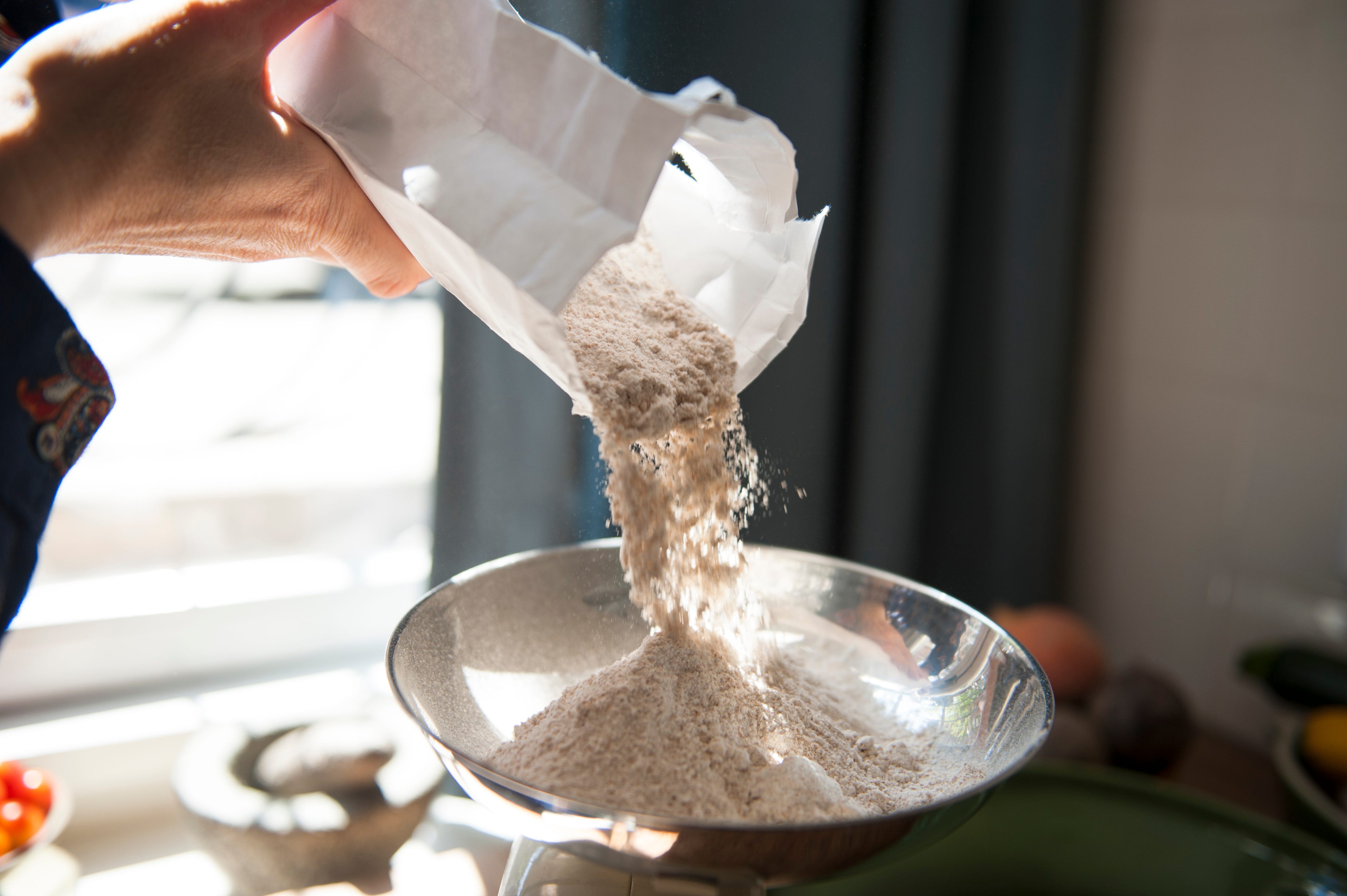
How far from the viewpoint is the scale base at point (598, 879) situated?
389mm

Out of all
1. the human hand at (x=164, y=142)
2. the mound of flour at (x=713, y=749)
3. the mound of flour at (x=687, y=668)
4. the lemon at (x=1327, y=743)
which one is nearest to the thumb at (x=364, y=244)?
the human hand at (x=164, y=142)

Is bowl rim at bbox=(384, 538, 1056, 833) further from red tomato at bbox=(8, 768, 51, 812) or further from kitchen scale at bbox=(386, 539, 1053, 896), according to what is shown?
red tomato at bbox=(8, 768, 51, 812)

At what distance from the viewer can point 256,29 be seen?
46 cm

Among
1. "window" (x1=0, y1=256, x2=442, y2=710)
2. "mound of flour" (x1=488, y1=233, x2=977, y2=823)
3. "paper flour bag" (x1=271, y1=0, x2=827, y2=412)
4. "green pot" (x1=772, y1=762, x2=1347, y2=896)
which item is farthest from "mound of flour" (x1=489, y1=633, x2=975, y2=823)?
"window" (x1=0, y1=256, x2=442, y2=710)

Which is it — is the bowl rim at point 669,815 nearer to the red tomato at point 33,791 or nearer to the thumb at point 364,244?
the thumb at point 364,244

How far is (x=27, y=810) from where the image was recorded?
0.80m

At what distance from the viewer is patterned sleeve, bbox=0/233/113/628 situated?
368 mm

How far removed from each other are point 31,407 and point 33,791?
0.61 metres

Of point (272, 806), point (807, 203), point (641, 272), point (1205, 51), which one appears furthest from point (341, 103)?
point (1205, 51)

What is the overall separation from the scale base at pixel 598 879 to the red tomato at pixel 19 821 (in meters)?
0.54

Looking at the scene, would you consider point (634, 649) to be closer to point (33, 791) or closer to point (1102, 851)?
point (1102, 851)

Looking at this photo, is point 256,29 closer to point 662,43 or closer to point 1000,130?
point 662,43

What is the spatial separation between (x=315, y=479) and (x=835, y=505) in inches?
24.2

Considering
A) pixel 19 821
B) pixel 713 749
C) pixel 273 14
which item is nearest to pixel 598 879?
pixel 713 749
